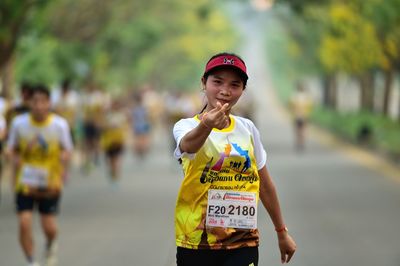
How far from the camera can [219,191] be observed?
625 cm

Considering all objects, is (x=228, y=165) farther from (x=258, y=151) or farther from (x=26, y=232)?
(x=26, y=232)

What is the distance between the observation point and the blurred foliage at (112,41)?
33188 mm

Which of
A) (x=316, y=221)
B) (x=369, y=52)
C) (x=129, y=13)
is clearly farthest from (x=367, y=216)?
(x=129, y=13)

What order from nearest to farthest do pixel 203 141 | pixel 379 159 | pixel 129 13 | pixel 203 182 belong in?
pixel 203 141 → pixel 203 182 → pixel 379 159 → pixel 129 13

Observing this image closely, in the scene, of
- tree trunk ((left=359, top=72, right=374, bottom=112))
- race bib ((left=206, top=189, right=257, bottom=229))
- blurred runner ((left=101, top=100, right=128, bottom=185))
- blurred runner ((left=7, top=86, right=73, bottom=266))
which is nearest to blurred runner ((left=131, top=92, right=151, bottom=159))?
blurred runner ((left=101, top=100, right=128, bottom=185))

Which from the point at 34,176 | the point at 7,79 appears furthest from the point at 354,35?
the point at 34,176

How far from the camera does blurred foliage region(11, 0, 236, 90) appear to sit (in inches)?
1307

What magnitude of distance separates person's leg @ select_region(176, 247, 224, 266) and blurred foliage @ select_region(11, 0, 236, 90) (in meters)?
14.4

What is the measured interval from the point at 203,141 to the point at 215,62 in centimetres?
45

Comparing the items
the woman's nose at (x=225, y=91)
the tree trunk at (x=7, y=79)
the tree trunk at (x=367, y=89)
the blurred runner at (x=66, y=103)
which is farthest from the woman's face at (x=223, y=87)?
the tree trunk at (x=367, y=89)

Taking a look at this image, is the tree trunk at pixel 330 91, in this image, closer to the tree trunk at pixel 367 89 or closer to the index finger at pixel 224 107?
the tree trunk at pixel 367 89

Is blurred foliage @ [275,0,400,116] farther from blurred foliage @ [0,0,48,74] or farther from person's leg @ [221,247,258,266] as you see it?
person's leg @ [221,247,258,266]

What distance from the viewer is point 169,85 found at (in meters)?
84.6

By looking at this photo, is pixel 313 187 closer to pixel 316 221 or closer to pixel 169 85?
pixel 316 221
